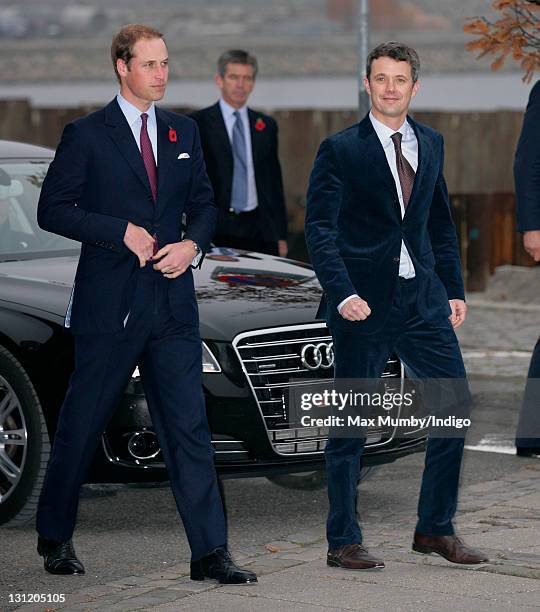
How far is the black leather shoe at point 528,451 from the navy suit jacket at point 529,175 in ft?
4.00

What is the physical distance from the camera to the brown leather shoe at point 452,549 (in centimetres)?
625

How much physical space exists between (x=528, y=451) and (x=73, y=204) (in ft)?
10.8

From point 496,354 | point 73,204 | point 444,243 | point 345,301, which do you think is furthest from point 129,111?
point 496,354

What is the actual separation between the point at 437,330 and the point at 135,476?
155cm

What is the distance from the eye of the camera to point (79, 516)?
7.66 metres

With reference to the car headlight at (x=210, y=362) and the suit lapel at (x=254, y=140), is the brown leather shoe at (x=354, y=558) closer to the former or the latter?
the car headlight at (x=210, y=362)

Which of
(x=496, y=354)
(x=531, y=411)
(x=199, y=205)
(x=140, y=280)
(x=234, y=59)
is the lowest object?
(x=496, y=354)

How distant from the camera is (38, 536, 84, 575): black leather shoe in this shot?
6.32m

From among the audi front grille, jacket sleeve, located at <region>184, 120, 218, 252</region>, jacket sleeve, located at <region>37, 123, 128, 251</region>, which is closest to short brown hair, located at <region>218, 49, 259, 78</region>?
the audi front grille

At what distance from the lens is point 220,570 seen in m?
6.05

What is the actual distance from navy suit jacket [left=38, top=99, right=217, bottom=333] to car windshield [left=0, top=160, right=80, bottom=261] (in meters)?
1.92

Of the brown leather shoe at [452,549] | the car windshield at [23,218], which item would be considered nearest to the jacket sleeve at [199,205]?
→ the brown leather shoe at [452,549]

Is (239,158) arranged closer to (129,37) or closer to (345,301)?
(129,37)

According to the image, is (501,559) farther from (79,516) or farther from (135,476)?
(79,516)
